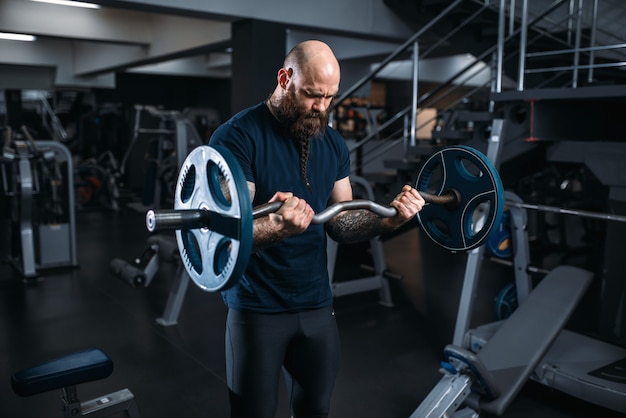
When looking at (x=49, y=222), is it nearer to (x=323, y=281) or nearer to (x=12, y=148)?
(x=12, y=148)

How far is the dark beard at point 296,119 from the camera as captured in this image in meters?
1.15

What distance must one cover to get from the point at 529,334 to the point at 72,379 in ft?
5.42

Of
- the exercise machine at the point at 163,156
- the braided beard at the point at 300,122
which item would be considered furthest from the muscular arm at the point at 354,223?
the exercise machine at the point at 163,156

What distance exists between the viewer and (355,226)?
1326mm

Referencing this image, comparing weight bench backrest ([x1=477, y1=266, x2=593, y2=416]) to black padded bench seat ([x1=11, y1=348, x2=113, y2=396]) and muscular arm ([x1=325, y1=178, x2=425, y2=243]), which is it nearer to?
muscular arm ([x1=325, y1=178, x2=425, y2=243])

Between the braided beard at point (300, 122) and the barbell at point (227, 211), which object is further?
the braided beard at point (300, 122)

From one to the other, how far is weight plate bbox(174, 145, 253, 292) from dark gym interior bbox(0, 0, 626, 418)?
589 mm

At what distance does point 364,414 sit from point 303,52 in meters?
1.50

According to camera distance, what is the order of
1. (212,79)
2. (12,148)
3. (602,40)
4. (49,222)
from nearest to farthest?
(602,40)
(12,148)
(49,222)
(212,79)

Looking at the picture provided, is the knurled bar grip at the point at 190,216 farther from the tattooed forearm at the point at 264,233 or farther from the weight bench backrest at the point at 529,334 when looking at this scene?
the weight bench backrest at the point at 529,334

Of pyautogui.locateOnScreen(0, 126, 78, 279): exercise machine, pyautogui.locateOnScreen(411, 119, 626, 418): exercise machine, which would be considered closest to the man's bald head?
pyautogui.locateOnScreen(411, 119, 626, 418): exercise machine

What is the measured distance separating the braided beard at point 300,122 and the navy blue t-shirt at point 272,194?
0.04 ft

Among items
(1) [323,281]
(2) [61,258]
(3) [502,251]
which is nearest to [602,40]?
(3) [502,251]

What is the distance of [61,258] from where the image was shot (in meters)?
4.29
